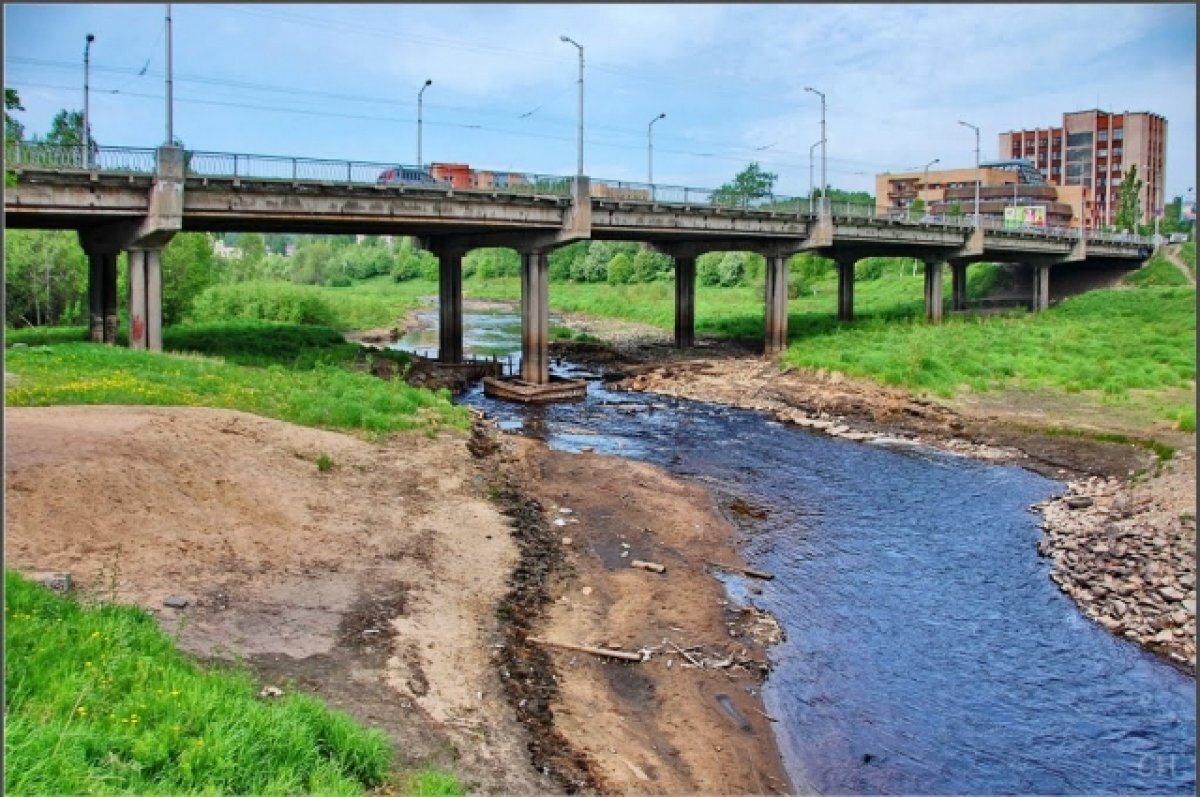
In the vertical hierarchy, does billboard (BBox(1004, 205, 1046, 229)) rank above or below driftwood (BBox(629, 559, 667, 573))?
above

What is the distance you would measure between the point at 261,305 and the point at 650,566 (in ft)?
203

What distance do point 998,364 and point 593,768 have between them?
40677 millimetres

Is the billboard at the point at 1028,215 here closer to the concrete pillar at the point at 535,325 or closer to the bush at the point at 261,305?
the bush at the point at 261,305

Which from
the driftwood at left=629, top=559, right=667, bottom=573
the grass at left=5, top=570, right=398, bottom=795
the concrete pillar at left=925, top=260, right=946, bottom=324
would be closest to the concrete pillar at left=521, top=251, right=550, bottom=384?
the driftwood at left=629, top=559, right=667, bottom=573

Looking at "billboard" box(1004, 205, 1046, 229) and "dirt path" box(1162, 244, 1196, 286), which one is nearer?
"dirt path" box(1162, 244, 1196, 286)

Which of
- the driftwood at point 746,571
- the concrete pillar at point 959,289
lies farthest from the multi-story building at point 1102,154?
the driftwood at point 746,571

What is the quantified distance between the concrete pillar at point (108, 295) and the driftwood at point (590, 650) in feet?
105

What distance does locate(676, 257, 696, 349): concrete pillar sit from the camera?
2559 inches

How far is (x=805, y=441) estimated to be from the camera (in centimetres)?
3672

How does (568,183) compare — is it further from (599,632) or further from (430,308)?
(430,308)

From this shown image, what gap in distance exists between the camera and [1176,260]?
8975 centimetres

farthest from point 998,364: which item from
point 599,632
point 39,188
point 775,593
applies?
point 39,188

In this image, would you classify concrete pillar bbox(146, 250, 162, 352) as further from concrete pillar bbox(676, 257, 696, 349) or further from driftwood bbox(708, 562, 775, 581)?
concrete pillar bbox(676, 257, 696, 349)

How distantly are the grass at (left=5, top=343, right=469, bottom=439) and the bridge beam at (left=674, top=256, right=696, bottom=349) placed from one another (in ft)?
106
